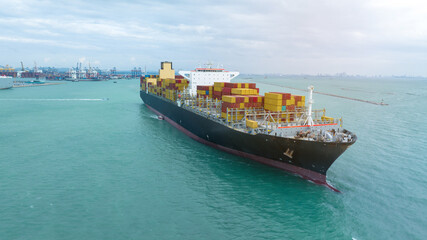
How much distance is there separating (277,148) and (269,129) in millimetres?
1975

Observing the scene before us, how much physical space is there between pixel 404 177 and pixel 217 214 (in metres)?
18.4

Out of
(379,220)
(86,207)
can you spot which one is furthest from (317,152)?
(86,207)

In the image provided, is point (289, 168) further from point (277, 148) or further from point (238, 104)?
point (238, 104)

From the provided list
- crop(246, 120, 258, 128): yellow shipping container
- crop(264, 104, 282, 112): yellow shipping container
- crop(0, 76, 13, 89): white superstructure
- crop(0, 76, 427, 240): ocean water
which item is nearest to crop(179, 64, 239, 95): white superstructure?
crop(0, 76, 427, 240): ocean water

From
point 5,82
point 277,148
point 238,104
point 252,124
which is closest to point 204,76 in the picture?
point 238,104

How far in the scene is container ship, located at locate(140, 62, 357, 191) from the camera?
860 inches

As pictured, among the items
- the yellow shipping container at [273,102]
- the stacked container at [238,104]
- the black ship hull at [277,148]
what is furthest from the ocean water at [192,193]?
the yellow shipping container at [273,102]

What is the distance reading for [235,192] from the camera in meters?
21.1

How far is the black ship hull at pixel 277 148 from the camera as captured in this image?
21109 millimetres

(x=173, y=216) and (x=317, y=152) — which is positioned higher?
(x=317, y=152)

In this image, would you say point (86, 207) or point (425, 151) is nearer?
point (86, 207)

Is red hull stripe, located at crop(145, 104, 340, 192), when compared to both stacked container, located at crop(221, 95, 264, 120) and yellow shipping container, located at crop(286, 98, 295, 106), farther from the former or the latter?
yellow shipping container, located at crop(286, 98, 295, 106)

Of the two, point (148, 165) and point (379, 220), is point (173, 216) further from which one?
point (379, 220)

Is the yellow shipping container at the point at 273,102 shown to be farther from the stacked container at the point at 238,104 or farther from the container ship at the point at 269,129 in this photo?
the stacked container at the point at 238,104
